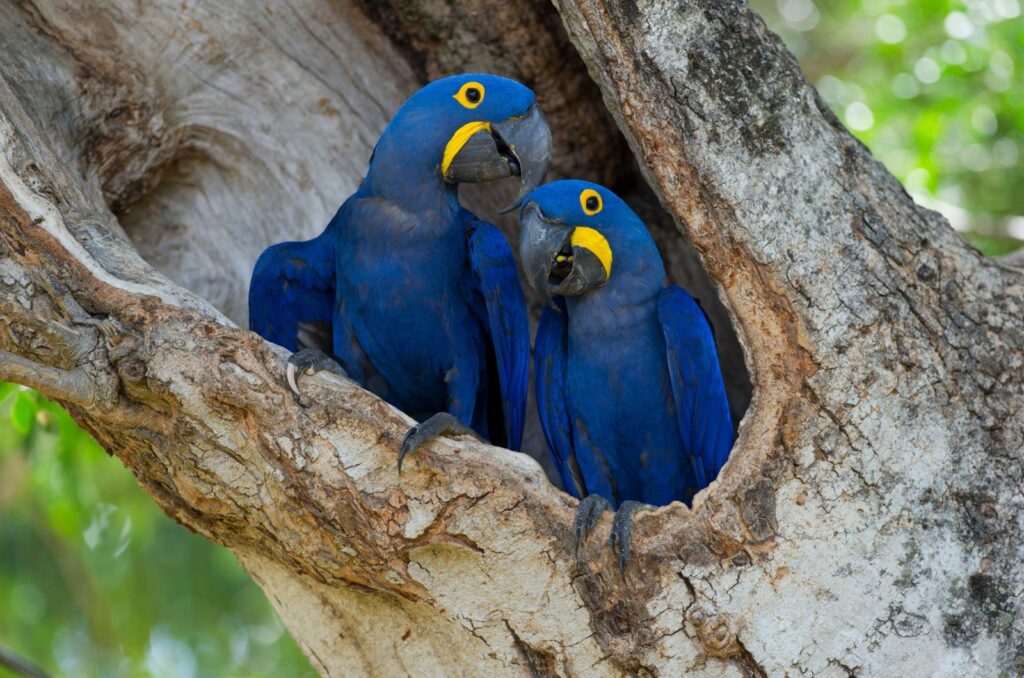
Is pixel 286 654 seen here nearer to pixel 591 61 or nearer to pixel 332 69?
pixel 332 69

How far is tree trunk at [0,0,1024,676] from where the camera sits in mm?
2596

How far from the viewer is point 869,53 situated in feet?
21.0

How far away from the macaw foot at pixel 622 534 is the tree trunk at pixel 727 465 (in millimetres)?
30

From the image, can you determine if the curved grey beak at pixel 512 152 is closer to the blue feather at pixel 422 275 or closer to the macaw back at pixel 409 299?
the blue feather at pixel 422 275

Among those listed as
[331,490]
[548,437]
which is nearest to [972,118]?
[548,437]

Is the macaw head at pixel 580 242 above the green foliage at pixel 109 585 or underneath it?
above

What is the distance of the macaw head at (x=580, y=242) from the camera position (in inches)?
124

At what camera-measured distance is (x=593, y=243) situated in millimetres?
3234

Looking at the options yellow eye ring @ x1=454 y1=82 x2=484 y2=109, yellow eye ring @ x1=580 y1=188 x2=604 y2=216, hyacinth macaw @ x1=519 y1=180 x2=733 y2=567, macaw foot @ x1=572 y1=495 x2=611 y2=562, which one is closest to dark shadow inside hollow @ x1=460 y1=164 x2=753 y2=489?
hyacinth macaw @ x1=519 y1=180 x2=733 y2=567

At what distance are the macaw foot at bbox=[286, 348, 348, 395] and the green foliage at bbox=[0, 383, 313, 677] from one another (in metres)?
3.35

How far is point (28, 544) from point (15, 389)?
10.9 ft

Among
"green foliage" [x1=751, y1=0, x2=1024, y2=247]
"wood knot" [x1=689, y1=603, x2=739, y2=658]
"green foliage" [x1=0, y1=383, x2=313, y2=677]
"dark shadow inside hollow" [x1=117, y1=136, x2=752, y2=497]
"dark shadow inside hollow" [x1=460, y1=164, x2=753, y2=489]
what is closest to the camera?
"wood knot" [x1=689, y1=603, x2=739, y2=658]

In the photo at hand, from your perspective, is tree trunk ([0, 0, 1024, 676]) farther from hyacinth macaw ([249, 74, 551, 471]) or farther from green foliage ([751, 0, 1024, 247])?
green foliage ([751, 0, 1024, 247])

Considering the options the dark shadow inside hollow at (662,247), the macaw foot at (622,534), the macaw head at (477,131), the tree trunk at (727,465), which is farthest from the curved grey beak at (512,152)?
the macaw foot at (622,534)
